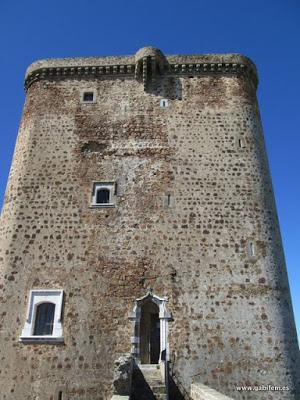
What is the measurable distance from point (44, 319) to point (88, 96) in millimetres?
9205

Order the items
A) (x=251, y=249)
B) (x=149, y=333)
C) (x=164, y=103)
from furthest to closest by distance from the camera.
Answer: (x=164, y=103) → (x=251, y=249) → (x=149, y=333)

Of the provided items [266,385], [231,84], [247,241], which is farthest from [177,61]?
[266,385]

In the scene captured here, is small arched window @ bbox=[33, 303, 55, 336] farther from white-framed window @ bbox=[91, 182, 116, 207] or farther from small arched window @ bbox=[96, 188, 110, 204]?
small arched window @ bbox=[96, 188, 110, 204]

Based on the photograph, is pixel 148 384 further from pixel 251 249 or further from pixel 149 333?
pixel 251 249

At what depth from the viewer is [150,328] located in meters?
12.6

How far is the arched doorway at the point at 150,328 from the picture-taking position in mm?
11625

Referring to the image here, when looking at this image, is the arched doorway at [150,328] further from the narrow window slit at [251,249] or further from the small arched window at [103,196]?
the small arched window at [103,196]

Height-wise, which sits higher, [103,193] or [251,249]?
[103,193]

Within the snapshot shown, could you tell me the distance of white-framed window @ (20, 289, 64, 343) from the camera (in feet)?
38.5

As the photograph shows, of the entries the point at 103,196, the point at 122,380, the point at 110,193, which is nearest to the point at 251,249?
the point at 110,193

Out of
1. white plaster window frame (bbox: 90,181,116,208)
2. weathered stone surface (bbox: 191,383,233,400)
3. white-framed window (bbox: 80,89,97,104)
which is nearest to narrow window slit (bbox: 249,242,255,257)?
weathered stone surface (bbox: 191,383,233,400)

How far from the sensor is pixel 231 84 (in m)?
15.8

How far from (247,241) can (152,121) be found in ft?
20.0

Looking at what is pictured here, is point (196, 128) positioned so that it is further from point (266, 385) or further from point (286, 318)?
point (266, 385)
